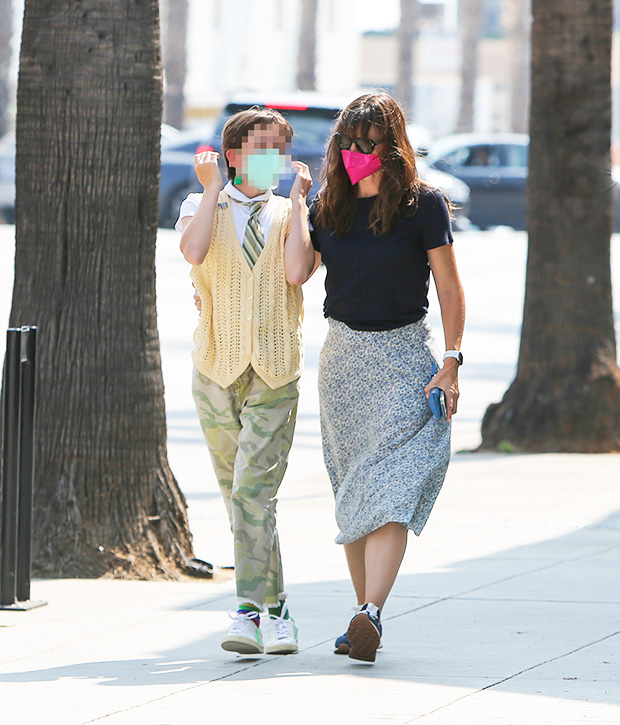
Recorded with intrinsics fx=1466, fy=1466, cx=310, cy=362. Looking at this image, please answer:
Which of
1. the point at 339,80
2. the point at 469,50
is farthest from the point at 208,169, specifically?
the point at 339,80

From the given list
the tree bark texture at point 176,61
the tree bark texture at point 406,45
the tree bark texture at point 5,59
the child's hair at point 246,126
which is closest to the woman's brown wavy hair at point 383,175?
the child's hair at point 246,126

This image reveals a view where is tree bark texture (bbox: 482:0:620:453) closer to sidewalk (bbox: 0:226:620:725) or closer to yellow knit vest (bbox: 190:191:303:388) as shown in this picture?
sidewalk (bbox: 0:226:620:725)

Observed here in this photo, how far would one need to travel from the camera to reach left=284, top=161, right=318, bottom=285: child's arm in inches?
188

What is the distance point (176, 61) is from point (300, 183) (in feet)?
110

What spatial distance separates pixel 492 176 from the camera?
2636 centimetres

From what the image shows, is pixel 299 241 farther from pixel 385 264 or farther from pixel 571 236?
pixel 571 236

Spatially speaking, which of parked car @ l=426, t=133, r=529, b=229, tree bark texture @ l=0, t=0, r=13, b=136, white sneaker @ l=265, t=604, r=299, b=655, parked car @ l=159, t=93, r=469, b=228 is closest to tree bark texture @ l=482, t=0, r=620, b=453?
white sneaker @ l=265, t=604, r=299, b=655

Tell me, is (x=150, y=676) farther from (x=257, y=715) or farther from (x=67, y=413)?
(x=67, y=413)

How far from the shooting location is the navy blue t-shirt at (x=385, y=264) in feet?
15.6

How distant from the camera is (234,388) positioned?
4.87 m

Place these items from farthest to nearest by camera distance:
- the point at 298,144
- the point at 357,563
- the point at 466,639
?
1. the point at 298,144
2. the point at 466,639
3. the point at 357,563

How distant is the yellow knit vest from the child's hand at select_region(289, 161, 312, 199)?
5.5 inches

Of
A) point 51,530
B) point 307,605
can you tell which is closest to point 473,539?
point 307,605

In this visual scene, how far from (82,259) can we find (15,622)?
63.0 inches
